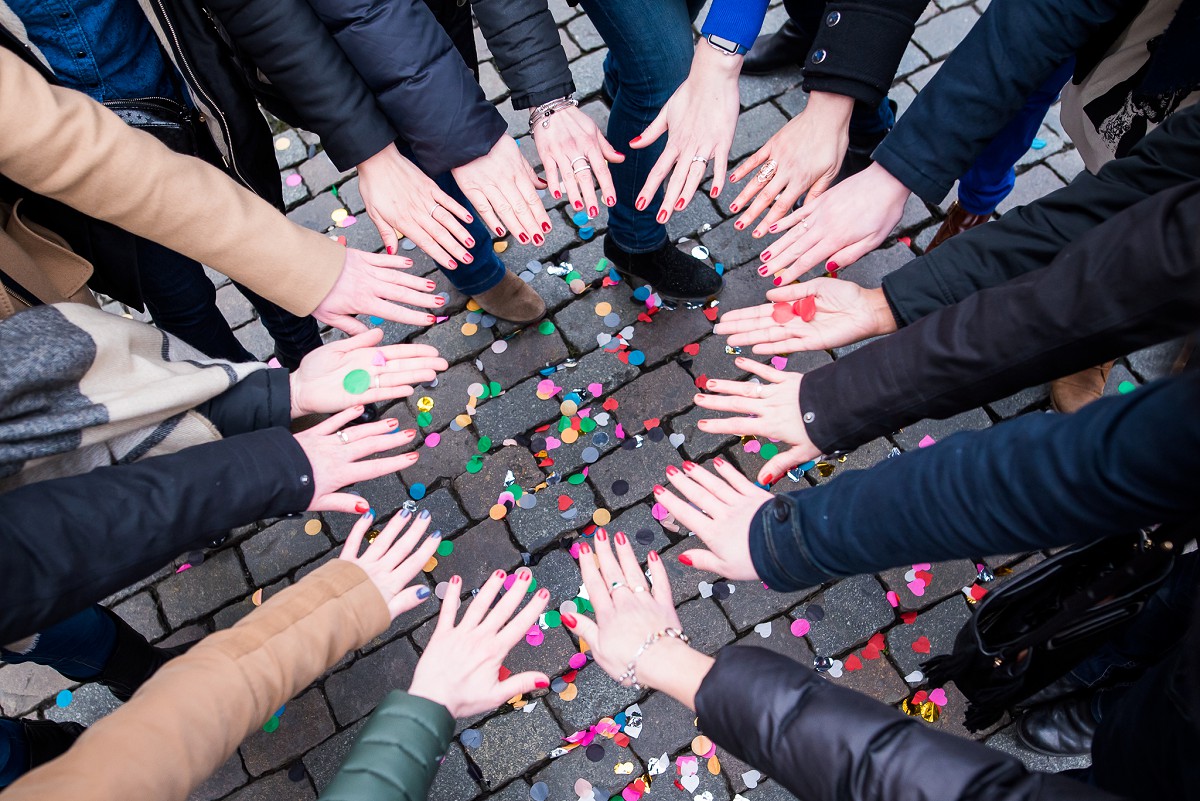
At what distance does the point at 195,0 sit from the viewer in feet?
7.03

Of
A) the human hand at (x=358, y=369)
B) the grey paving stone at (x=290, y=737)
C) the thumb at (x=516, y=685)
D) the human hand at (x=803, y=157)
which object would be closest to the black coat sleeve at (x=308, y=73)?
the human hand at (x=358, y=369)

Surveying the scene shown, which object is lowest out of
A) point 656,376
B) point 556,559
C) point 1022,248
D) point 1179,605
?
point 556,559

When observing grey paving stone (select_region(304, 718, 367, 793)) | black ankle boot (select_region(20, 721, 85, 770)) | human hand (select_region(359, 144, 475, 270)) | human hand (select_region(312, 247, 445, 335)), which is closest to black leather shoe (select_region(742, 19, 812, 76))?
human hand (select_region(359, 144, 475, 270))

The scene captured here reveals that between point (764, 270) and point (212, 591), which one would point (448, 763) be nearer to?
point (212, 591)

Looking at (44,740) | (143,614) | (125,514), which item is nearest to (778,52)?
(125,514)

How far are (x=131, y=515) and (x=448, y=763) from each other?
1.56m

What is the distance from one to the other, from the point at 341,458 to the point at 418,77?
3.88ft

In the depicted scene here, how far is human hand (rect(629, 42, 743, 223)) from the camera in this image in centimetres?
269

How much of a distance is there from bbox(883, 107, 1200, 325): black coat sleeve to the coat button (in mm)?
747

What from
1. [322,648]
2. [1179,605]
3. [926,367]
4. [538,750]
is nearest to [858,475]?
[926,367]

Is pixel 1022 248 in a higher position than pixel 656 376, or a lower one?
higher

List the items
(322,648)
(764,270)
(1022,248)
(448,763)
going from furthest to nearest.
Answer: (448,763) < (764,270) < (1022,248) < (322,648)

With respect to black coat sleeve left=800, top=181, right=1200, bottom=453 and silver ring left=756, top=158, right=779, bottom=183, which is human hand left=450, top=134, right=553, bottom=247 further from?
black coat sleeve left=800, top=181, right=1200, bottom=453

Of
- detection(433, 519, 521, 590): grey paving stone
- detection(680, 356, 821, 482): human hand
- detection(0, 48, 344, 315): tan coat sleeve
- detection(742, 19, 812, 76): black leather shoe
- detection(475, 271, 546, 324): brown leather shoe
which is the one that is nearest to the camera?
detection(0, 48, 344, 315): tan coat sleeve
